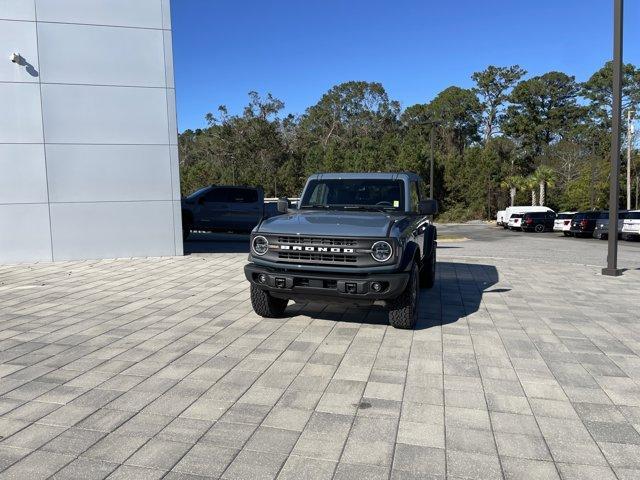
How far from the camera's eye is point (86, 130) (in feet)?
38.9

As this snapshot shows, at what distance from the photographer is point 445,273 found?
10.8 meters

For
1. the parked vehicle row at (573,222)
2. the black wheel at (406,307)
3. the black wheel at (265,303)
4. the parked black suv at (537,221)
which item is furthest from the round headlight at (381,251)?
the parked black suv at (537,221)

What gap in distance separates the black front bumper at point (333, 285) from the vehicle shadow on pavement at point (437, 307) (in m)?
1.05

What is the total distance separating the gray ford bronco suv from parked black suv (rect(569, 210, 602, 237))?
2508cm

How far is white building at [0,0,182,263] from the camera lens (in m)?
11.4

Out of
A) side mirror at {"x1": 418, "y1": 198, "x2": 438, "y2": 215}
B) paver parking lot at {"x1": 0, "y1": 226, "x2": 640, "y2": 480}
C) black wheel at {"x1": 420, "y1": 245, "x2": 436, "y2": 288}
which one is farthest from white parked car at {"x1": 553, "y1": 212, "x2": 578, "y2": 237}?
side mirror at {"x1": 418, "y1": 198, "x2": 438, "y2": 215}

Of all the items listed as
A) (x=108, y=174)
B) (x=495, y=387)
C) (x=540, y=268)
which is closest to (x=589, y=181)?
(x=540, y=268)

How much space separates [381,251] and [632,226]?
2431 centimetres

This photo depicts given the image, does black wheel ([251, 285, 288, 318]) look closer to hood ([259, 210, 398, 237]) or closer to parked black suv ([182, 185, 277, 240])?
hood ([259, 210, 398, 237])

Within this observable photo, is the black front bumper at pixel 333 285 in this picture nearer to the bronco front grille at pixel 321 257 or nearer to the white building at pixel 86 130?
the bronco front grille at pixel 321 257

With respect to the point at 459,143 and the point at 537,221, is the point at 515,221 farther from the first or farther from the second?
the point at 459,143

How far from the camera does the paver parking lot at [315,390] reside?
3133 millimetres

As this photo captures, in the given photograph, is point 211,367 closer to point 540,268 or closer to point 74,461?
point 74,461

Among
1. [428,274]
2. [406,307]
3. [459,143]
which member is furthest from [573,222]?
[459,143]
